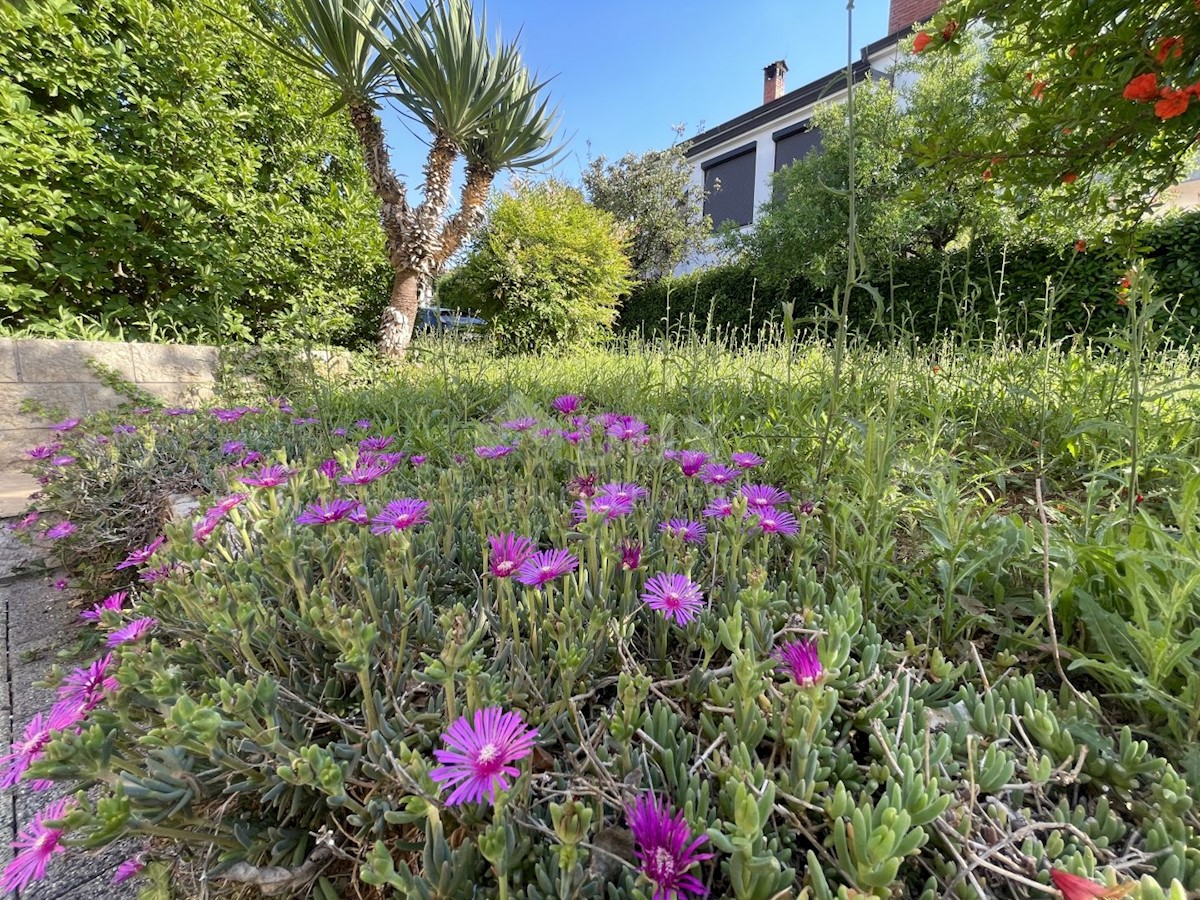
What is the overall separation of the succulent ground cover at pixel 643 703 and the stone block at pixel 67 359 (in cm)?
357

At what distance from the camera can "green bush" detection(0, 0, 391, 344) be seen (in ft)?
12.0

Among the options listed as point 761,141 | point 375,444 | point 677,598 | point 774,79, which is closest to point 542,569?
point 677,598

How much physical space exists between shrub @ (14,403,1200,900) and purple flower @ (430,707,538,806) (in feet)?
0.03

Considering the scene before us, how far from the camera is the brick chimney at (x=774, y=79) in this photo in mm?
18766

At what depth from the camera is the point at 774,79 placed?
62.1ft

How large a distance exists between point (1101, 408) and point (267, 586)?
269 centimetres

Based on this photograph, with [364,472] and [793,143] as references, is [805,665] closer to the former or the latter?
[364,472]

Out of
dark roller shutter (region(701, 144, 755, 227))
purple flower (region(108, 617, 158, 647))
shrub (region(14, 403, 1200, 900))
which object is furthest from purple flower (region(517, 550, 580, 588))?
dark roller shutter (region(701, 144, 755, 227))

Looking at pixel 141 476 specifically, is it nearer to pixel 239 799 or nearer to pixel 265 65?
pixel 239 799

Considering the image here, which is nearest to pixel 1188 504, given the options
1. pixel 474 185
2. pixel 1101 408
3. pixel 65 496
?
pixel 1101 408

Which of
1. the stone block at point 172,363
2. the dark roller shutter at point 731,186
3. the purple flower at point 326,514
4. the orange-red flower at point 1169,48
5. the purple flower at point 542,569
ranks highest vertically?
the dark roller shutter at point 731,186

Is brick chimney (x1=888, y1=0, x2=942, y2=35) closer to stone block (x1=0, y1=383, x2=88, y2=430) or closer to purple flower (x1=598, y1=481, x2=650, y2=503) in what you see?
purple flower (x1=598, y1=481, x2=650, y2=503)

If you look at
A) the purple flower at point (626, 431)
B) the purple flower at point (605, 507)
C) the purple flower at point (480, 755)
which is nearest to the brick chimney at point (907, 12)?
the purple flower at point (626, 431)

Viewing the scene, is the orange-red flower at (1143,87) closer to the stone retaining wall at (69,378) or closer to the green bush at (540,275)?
the stone retaining wall at (69,378)
